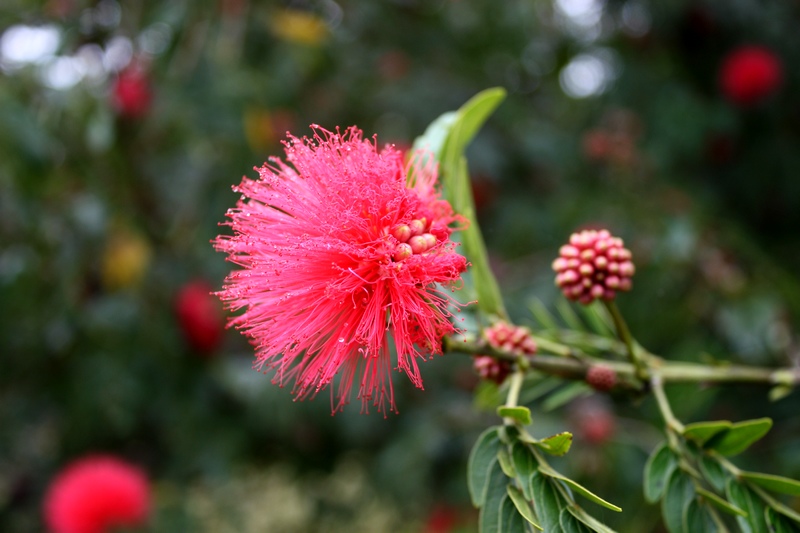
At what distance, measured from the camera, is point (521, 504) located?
105cm

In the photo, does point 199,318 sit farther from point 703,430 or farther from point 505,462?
point 703,430

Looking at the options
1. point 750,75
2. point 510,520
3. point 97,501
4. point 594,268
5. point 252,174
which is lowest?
point 510,520

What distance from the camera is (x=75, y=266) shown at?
3.18m

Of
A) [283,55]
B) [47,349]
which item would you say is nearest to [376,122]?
[283,55]

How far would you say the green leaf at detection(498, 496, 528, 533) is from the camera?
105 centimetres

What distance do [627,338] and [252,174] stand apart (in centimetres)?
223

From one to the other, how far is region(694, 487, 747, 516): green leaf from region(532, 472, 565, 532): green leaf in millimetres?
262

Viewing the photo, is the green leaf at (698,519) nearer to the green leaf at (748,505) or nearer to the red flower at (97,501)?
the green leaf at (748,505)

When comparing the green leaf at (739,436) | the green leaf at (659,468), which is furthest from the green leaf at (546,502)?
the green leaf at (739,436)

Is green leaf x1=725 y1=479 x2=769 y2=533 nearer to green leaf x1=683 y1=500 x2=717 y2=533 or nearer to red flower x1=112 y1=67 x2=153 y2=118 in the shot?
green leaf x1=683 y1=500 x2=717 y2=533

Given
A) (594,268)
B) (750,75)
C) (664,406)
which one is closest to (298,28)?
(750,75)

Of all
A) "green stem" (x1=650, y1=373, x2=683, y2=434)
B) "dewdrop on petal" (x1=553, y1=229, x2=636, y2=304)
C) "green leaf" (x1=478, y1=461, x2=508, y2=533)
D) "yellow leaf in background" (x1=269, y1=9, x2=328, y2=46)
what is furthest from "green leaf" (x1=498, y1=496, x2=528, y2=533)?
"yellow leaf in background" (x1=269, y1=9, x2=328, y2=46)

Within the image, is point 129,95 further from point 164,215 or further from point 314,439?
point 314,439

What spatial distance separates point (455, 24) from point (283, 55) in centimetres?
146
